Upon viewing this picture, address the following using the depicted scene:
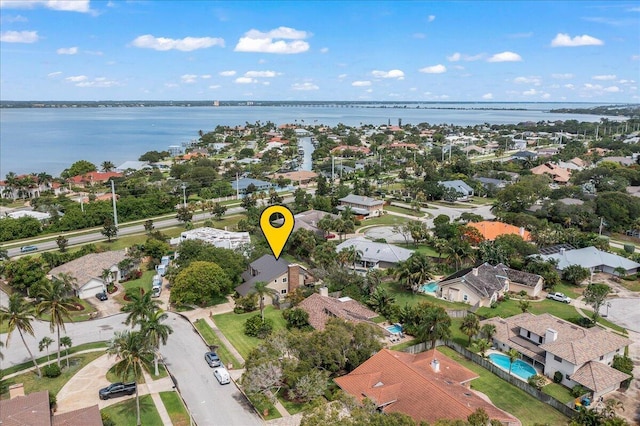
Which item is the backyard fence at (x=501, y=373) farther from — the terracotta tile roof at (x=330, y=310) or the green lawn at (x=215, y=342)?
the green lawn at (x=215, y=342)

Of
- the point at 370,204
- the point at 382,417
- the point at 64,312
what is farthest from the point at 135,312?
the point at 370,204

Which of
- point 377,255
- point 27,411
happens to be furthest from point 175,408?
point 377,255

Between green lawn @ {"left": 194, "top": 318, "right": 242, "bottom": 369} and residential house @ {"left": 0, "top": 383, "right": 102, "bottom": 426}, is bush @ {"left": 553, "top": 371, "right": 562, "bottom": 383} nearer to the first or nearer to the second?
green lawn @ {"left": 194, "top": 318, "right": 242, "bottom": 369}

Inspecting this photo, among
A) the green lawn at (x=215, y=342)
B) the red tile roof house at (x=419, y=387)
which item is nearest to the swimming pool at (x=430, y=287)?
the red tile roof house at (x=419, y=387)

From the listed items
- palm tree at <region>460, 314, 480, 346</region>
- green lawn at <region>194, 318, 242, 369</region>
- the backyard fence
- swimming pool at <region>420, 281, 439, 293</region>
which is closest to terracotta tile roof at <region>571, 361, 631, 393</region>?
the backyard fence

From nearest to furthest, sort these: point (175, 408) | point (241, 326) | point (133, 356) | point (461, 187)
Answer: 1. point (133, 356)
2. point (175, 408)
3. point (241, 326)
4. point (461, 187)

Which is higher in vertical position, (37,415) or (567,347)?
(37,415)

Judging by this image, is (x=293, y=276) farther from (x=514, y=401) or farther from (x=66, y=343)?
(x=514, y=401)
